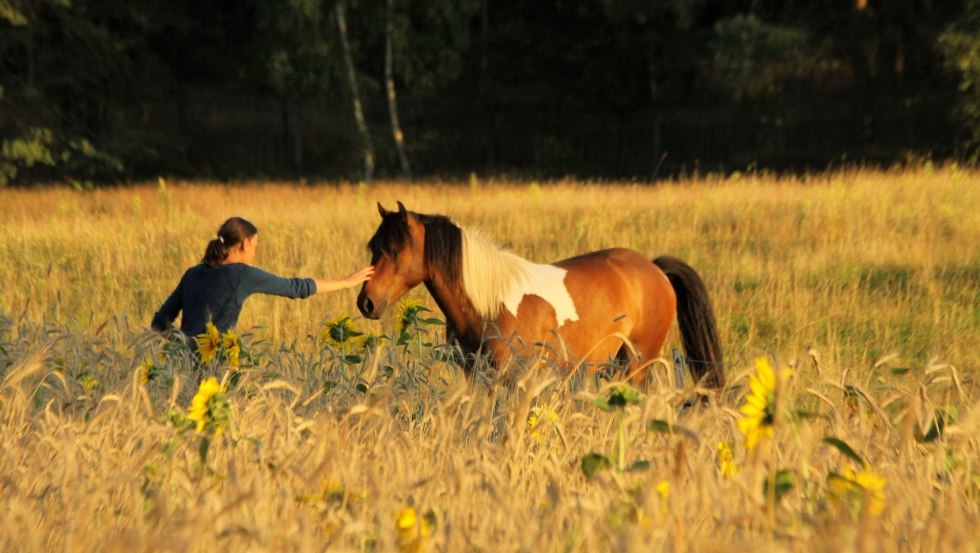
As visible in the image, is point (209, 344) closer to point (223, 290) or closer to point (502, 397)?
point (223, 290)

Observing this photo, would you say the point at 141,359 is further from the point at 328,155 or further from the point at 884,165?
the point at 328,155

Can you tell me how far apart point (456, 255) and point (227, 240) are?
1.19m

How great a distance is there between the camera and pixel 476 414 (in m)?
4.09

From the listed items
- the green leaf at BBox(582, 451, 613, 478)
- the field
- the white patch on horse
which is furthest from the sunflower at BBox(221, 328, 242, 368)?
the green leaf at BBox(582, 451, 613, 478)

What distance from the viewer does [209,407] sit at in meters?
2.92

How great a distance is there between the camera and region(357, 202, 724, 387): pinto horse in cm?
591

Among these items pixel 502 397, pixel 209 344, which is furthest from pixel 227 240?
pixel 502 397

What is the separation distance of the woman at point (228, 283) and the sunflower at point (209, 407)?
2923 mm

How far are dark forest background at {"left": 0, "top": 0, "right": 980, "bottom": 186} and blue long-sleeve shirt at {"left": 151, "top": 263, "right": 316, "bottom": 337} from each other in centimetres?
2007

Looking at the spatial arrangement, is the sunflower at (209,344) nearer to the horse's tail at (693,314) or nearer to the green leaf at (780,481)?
the green leaf at (780,481)

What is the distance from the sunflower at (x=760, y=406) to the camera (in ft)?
7.45

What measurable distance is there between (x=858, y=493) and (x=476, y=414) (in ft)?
6.06

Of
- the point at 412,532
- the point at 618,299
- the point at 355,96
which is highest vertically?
the point at 412,532

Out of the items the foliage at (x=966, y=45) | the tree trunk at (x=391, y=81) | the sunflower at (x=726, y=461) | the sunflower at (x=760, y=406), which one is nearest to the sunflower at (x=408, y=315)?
the sunflower at (x=726, y=461)
